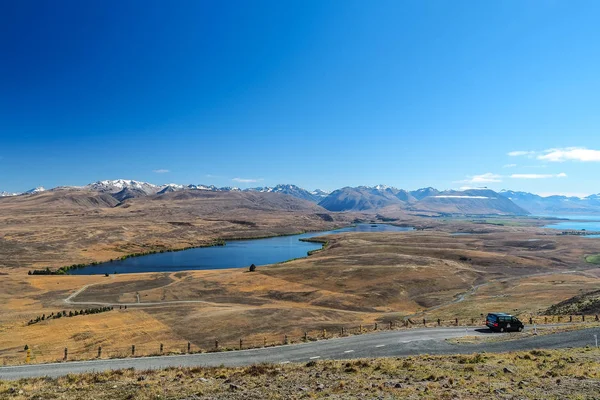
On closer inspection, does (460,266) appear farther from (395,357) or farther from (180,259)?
(180,259)

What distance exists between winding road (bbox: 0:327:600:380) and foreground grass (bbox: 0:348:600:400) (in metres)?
3.51

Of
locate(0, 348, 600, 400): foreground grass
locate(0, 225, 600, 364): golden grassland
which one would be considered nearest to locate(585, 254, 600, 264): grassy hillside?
locate(0, 225, 600, 364): golden grassland

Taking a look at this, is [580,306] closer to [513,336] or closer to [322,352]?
[513,336]

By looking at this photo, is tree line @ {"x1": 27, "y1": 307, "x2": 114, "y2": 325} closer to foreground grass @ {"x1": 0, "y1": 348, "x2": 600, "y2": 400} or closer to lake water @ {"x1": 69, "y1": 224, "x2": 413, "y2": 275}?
foreground grass @ {"x1": 0, "y1": 348, "x2": 600, "y2": 400}

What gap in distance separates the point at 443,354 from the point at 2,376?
32.9m

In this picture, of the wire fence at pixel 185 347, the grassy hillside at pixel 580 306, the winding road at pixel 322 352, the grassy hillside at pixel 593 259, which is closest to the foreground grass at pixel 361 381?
the winding road at pixel 322 352

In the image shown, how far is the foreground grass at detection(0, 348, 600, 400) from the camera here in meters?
18.7

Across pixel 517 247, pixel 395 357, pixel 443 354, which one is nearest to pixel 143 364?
pixel 395 357

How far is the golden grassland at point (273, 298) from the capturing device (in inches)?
1747

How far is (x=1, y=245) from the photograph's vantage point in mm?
138875

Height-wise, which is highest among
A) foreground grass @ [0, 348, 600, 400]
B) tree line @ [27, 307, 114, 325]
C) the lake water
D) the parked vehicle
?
foreground grass @ [0, 348, 600, 400]

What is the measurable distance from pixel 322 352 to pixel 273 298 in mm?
44235

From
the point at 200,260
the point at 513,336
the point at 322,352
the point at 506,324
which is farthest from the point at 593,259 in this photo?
the point at 200,260

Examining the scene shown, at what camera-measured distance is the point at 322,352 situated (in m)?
31.5
